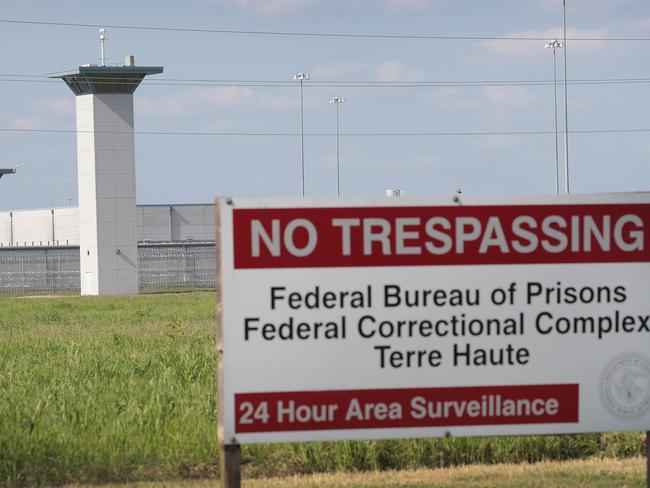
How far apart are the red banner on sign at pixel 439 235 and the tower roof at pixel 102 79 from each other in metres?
62.4

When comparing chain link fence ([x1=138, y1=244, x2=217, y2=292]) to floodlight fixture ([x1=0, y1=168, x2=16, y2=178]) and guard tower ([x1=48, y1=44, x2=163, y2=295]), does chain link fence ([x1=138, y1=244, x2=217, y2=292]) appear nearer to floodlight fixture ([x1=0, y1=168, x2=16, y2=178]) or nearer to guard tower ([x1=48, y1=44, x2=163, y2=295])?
guard tower ([x1=48, y1=44, x2=163, y2=295])

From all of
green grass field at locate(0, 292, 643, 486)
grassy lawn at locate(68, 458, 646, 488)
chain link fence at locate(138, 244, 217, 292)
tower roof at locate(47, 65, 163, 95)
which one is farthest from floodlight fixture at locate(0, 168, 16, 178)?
grassy lawn at locate(68, 458, 646, 488)

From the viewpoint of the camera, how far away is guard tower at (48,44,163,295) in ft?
217

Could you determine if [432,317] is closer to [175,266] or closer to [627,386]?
[627,386]

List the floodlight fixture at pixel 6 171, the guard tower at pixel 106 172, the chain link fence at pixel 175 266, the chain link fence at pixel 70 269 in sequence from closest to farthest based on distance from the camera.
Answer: the guard tower at pixel 106 172 < the chain link fence at pixel 70 269 < the chain link fence at pixel 175 266 < the floodlight fixture at pixel 6 171

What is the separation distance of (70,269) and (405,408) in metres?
73.3

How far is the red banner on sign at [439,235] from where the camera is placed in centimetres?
573

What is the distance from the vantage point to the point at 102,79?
2621 inches

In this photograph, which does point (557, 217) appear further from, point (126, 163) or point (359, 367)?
point (126, 163)

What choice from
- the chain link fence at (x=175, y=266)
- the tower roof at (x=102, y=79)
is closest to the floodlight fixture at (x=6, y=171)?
the chain link fence at (x=175, y=266)

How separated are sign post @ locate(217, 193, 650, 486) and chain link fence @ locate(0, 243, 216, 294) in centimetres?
7066

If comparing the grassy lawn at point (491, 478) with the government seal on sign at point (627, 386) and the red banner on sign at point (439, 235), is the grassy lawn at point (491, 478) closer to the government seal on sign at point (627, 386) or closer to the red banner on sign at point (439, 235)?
the government seal on sign at point (627, 386)

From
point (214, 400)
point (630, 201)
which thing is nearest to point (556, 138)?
point (214, 400)

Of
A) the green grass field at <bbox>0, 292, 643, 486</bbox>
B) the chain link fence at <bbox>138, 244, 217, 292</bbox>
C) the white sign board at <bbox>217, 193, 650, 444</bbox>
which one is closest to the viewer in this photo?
the white sign board at <bbox>217, 193, 650, 444</bbox>
